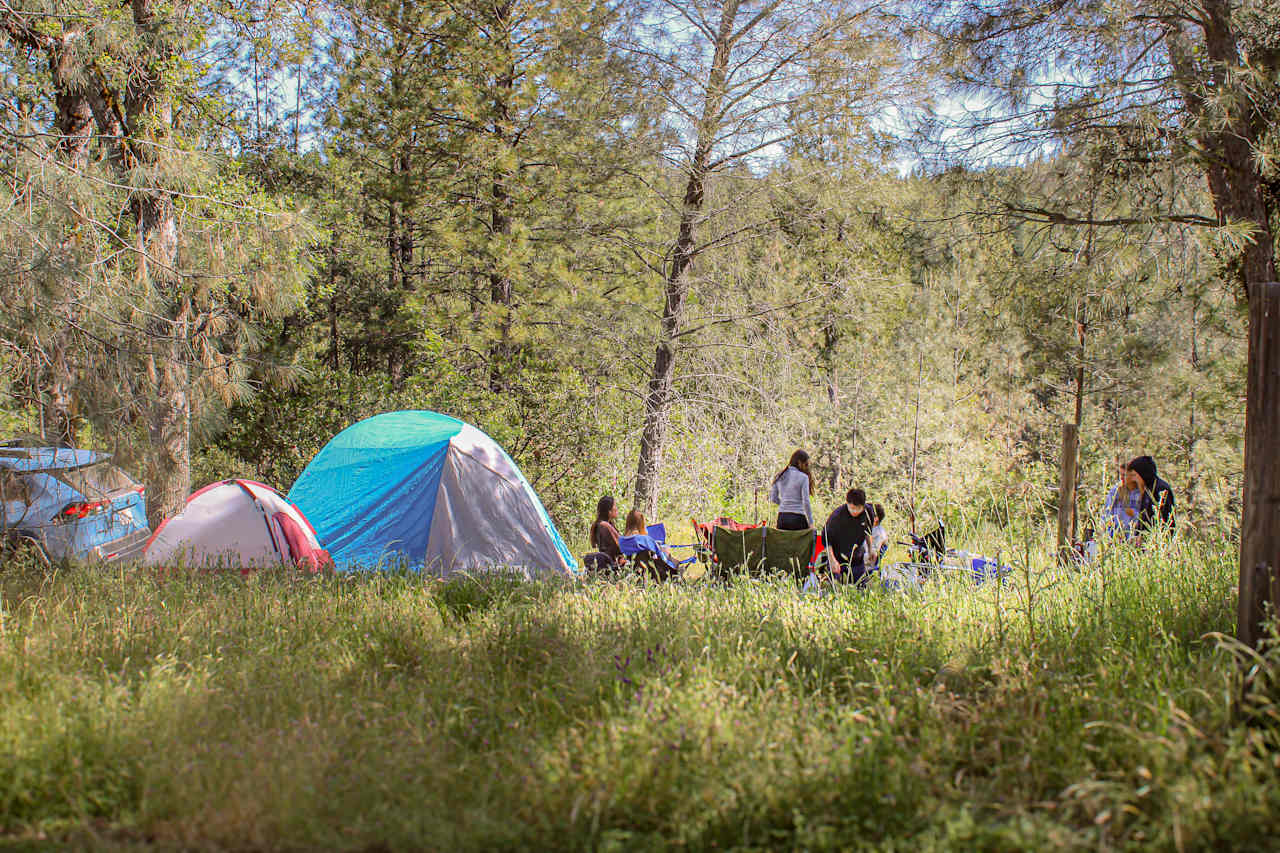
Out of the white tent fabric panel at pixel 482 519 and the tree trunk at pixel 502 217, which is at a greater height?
the tree trunk at pixel 502 217

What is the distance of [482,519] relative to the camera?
791 cm

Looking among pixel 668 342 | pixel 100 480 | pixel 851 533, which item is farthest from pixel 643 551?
pixel 668 342

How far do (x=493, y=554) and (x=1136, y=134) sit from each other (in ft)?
20.8

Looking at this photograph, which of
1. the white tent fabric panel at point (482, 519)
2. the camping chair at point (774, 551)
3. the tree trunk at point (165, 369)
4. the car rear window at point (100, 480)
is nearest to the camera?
the car rear window at point (100, 480)

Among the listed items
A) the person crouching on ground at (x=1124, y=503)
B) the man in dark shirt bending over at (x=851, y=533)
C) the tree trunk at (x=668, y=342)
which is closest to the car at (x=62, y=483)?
the man in dark shirt bending over at (x=851, y=533)

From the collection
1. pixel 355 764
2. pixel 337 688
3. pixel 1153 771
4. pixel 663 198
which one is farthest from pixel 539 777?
pixel 663 198

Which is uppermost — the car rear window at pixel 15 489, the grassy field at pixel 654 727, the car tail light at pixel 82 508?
the car rear window at pixel 15 489

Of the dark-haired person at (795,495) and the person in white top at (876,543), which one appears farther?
the dark-haired person at (795,495)

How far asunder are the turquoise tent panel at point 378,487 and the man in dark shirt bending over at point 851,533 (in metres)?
3.53

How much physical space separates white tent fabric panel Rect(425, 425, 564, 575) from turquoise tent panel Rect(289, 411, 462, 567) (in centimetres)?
14

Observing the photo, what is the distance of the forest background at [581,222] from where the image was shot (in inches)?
248

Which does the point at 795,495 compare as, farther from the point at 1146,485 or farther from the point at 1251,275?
the point at 1251,275

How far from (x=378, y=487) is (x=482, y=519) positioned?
3.68 ft

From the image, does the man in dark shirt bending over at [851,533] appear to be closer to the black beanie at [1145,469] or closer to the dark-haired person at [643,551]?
the dark-haired person at [643,551]
